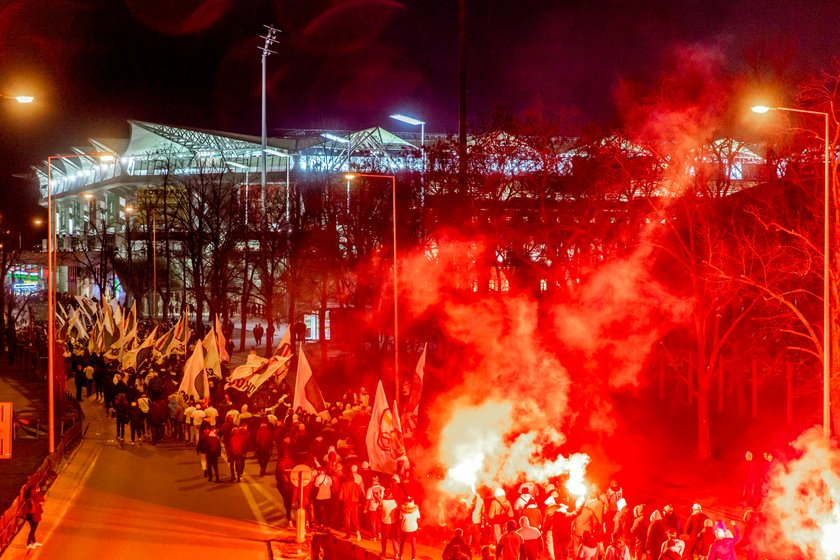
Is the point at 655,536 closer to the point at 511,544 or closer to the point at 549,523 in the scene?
the point at 549,523

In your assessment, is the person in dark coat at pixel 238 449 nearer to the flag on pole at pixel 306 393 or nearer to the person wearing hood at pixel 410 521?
the flag on pole at pixel 306 393

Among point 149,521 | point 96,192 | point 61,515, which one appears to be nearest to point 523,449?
point 149,521

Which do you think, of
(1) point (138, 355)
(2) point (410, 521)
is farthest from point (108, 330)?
(2) point (410, 521)

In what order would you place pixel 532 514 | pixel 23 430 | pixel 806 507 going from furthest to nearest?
pixel 23 430 → pixel 806 507 → pixel 532 514

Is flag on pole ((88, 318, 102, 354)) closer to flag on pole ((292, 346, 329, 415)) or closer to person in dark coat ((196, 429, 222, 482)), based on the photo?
flag on pole ((292, 346, 329, 415))

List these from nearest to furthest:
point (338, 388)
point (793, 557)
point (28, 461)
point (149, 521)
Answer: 1. point (793, 557)
2. point (149, 521)
3. point (28, 461)
4. point (338, 388)

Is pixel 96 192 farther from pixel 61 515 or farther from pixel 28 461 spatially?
pixel 61 515

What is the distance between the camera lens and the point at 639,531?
1341cm

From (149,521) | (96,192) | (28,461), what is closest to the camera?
(149,521)

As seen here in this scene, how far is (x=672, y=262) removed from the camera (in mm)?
29859

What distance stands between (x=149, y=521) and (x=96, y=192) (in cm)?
9017

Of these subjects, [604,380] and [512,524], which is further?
[604,380]

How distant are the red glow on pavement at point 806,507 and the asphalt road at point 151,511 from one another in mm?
8229

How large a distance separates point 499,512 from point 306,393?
851 centimetres
